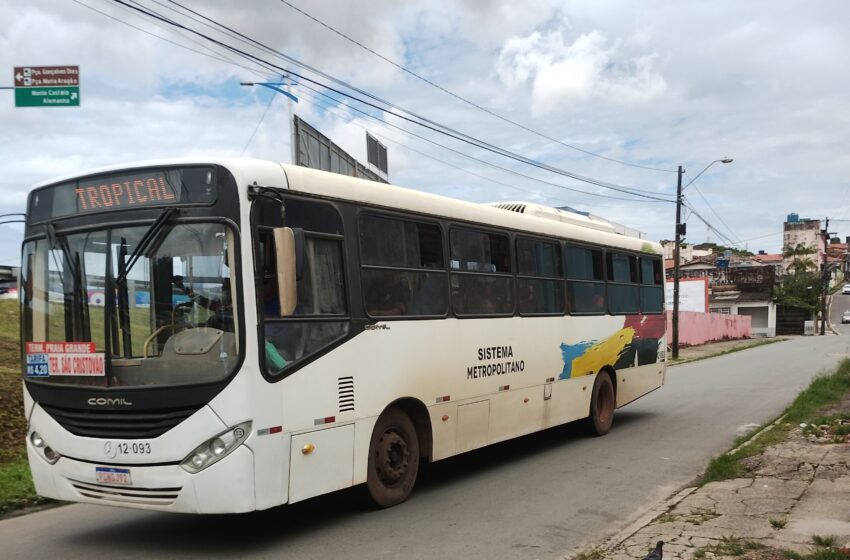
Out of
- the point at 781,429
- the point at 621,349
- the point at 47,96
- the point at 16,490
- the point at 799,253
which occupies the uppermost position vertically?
the point at 799,253

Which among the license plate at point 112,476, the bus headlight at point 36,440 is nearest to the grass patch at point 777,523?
Answer: the license plate at point 112,476

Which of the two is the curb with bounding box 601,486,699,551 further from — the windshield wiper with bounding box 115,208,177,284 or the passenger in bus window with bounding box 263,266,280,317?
the windshield wiper with bounding box 115,208,177,284

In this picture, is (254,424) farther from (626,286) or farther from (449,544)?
(626,286)

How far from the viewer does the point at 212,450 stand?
5797mm

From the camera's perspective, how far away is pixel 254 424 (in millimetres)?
5871

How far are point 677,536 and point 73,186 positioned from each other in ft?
18.2

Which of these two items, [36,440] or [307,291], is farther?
[307,291]

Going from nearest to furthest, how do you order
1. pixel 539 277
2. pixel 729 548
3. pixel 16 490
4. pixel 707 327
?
pixel 729 548 < pixel 16 490 < pixel 539 277 < pixel 707 327

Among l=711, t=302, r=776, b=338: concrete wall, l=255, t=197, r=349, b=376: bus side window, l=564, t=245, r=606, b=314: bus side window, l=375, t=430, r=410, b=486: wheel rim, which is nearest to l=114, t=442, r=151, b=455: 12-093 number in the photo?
l=255, t=197, r=349, b=376: bus side window

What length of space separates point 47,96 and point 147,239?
307 inches

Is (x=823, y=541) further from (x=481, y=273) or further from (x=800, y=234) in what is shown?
(x=800, y=234)

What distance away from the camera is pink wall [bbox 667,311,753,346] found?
4653 centimetres

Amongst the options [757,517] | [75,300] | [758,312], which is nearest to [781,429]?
[757,517]

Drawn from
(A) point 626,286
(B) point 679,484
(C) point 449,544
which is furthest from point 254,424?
(A) point 626,286
